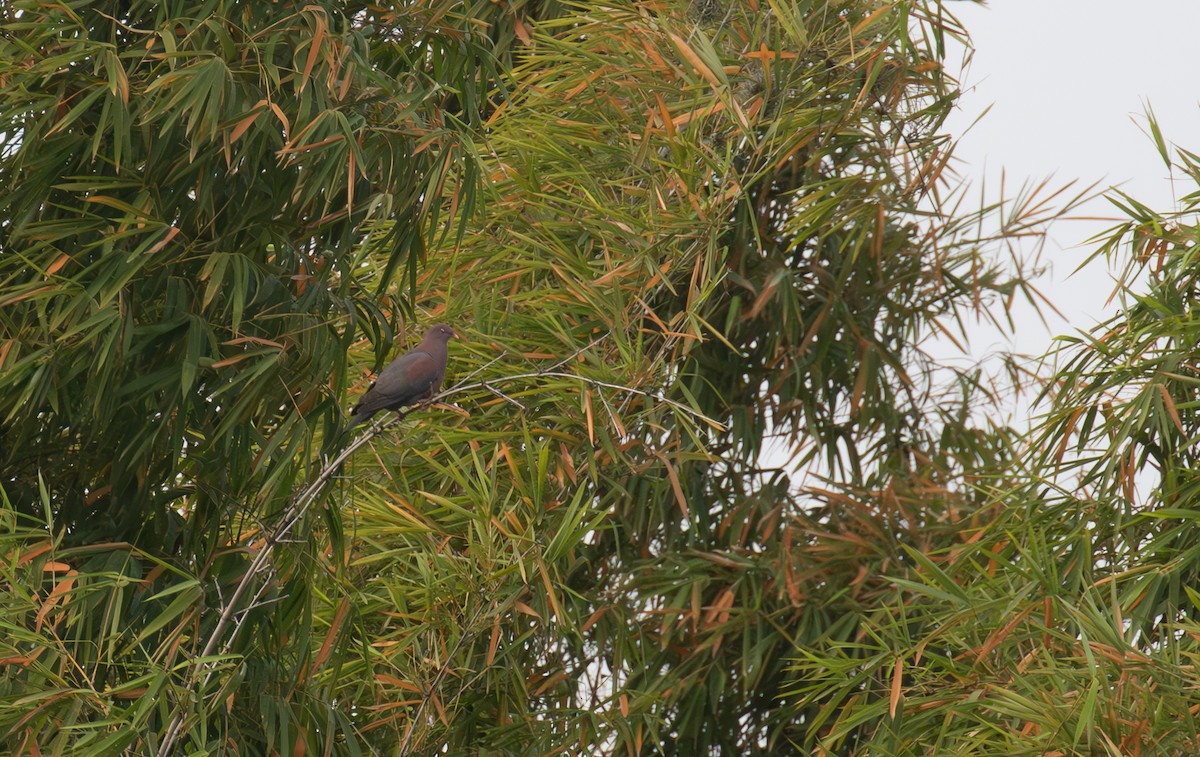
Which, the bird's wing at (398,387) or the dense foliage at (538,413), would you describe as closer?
the dense foliage at (538,413)

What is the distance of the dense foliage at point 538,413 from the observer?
303cm

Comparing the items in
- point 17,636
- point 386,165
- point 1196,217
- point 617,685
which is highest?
point 1196,217

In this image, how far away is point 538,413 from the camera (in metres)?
4.23

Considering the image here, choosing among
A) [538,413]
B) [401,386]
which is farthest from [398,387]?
[538,413]

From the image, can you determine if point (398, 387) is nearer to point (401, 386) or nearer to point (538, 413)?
point (401, 386)

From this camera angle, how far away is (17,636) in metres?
2.67

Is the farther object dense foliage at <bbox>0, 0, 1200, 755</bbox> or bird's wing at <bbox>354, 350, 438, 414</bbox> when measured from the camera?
bird's wing at <bbox>354, 350, 438, 414</bbox>

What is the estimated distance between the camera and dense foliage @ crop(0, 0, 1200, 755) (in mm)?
3025

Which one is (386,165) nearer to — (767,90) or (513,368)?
(513,368)

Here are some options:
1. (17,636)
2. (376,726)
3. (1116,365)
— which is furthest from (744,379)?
(17,636)

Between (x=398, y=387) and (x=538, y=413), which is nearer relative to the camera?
(x=398, y=387)

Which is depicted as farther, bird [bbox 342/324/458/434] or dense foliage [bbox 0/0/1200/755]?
bird [bbox 342/324/458/434]

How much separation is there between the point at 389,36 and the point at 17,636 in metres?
1.84

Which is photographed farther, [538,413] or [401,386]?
[538,413]
